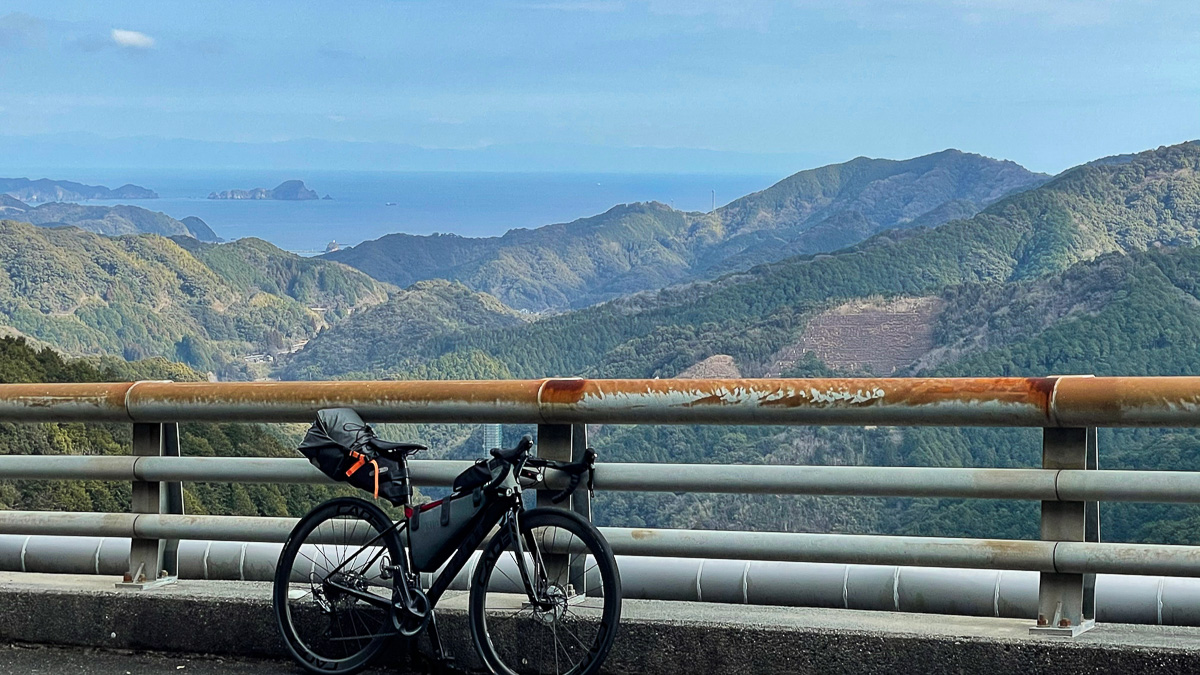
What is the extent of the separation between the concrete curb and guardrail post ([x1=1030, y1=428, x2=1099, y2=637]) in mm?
76

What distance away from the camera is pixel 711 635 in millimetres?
4059

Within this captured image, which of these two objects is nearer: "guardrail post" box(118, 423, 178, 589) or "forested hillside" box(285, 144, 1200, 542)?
"guardrail post" box(118, 423, 178, 589)

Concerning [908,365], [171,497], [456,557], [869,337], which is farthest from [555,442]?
[869,337]

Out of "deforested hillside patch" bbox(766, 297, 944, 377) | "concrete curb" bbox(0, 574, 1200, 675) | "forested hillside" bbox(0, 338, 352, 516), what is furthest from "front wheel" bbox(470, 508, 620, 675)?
"deforested hillside patch" bbox(766, 297, 944, 377)

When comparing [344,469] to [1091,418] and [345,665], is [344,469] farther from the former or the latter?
[1091,418]

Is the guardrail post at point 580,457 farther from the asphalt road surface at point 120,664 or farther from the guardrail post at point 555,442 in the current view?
the asphalt road surface at point 120,664

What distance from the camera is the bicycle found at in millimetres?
4031

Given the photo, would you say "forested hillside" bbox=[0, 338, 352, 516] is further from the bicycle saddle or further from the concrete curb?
the bicycle saddle

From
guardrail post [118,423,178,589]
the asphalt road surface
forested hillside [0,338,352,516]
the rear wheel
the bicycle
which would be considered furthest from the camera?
forested hillside [0,338,352,516]

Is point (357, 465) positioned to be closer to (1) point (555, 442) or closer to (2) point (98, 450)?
(1) point (555, 442)

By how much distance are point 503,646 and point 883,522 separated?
77212 millimetres

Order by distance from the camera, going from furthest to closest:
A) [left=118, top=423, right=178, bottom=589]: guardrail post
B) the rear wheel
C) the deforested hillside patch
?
the deforested hillside patch < [left=118, top=423, right=178, bottom=589]: guardrail post < the rear wheel

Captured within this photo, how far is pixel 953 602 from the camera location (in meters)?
4.12

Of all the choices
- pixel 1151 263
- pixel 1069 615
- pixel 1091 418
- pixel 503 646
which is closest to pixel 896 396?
pixel 1091 418
